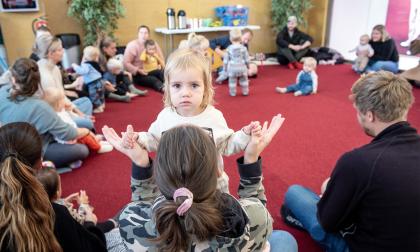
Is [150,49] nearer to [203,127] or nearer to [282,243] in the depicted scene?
[203,127]

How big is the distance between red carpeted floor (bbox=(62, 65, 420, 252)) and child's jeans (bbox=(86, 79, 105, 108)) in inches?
6.4

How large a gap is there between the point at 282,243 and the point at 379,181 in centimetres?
51

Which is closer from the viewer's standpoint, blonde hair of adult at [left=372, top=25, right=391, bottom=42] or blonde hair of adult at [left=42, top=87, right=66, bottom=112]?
blonde hair of adult at [left=42, top=87, right=66, bottom=112]

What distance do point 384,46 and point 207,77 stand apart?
18.1ft

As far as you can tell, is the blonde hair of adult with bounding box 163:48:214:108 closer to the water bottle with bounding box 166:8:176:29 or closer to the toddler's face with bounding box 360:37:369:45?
the water bottle with bounding box 166:8:176:29

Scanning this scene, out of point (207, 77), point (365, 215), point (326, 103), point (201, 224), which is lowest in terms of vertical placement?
point (326, 103)

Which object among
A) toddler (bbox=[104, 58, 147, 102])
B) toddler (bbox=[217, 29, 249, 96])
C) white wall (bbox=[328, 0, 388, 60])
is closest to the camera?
toddler (bbox=[104, 58, 147, 102])

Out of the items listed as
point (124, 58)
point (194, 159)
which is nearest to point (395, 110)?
point (194, 159)

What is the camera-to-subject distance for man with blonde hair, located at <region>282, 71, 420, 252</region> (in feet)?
4.41

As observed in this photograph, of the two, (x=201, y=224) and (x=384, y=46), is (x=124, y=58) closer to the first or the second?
(x=384, y=46)

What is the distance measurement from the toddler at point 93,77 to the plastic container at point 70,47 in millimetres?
1488

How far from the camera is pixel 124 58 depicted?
5.65m

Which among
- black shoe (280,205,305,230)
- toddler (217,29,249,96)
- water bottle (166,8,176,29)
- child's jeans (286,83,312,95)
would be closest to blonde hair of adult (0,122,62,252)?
black shoe (280,205,305,230)

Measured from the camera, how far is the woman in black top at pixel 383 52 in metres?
6.02
